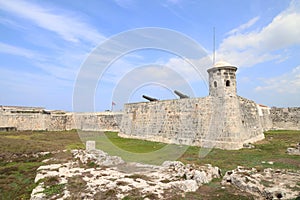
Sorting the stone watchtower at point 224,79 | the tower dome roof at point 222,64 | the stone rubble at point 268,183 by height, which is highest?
the tower dome roof at point 222,64

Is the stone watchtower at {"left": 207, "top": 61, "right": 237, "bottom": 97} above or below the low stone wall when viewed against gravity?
above

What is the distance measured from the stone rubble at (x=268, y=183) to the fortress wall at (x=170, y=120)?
10028mm

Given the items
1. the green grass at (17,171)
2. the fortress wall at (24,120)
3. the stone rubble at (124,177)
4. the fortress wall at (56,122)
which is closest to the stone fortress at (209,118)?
the fortress wall at (24,120)

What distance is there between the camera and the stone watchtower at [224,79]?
18828 millimetres

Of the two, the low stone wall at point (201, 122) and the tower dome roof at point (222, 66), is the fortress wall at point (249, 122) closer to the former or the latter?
the low stone wall at point (201, 122)

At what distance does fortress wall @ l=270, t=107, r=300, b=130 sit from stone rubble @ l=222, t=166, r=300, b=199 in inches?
1056

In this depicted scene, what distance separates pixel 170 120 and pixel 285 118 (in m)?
21.6

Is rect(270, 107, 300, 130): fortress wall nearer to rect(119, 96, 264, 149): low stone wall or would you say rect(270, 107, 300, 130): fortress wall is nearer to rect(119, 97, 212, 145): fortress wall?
rect(119, 96, 264, 149): low stone wall

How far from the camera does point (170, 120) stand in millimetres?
23000

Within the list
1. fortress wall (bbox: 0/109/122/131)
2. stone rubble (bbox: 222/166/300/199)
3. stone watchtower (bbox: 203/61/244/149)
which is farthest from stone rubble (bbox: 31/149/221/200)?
fortress wall (bbox: 0/109/122/131)

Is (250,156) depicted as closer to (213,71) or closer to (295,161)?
(295,161)

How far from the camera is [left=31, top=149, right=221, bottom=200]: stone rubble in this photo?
25.7 ft

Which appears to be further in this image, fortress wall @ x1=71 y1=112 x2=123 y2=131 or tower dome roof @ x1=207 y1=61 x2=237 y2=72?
fortress wall @ x1=71 y1=112 x2=123 y2=131

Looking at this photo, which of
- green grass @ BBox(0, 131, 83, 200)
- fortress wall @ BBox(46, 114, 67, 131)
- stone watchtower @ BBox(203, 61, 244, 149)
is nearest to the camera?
green grass @ BBox(0, 131, 83, 200)
